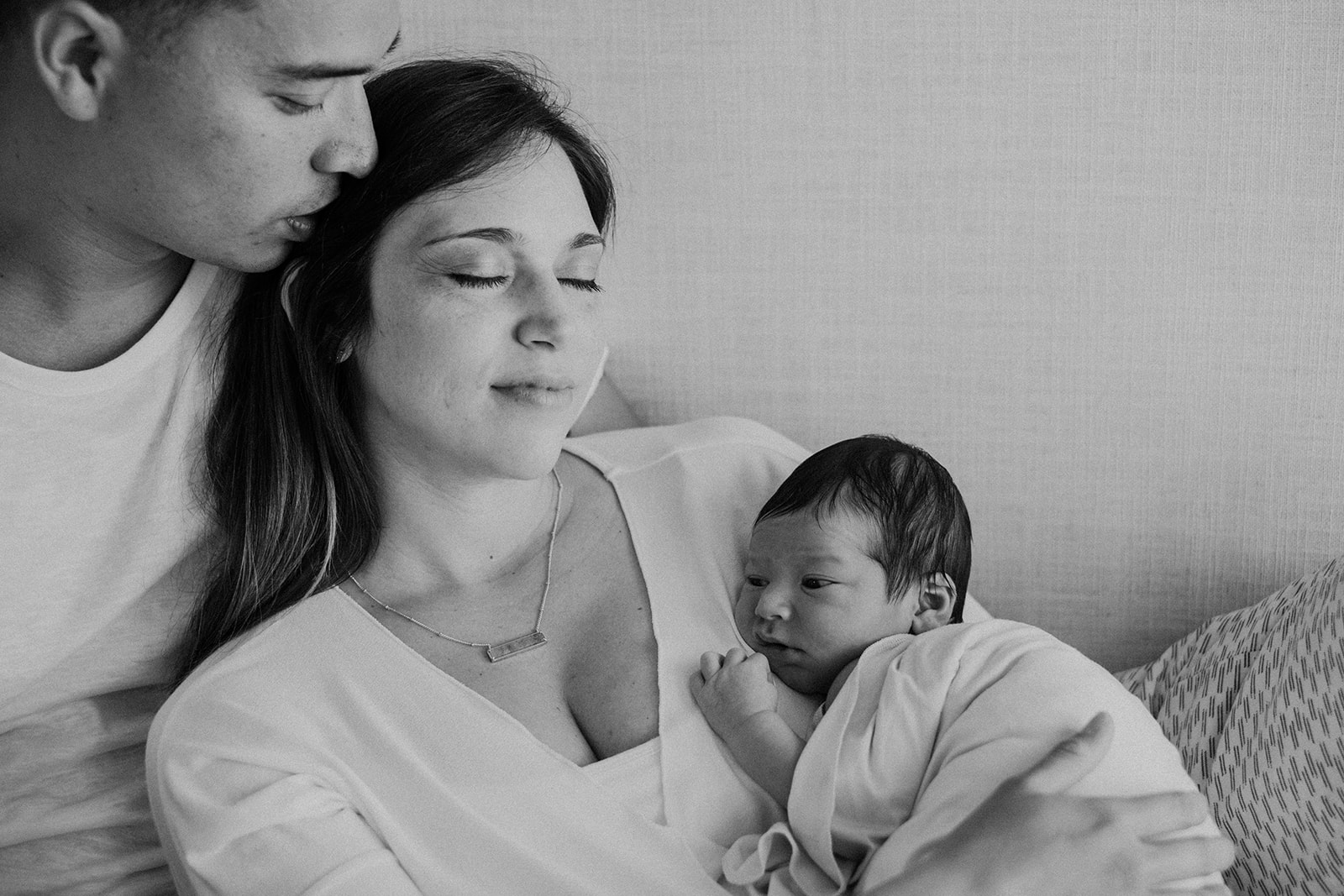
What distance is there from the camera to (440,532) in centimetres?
164

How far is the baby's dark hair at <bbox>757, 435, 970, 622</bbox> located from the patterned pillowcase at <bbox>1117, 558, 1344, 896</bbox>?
1.11 feet

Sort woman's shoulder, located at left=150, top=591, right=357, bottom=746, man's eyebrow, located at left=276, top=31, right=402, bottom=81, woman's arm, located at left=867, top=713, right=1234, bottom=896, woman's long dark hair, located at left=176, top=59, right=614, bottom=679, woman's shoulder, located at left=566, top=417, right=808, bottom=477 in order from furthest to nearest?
woman's shoulder, located at left=566, top=417, right=808, bottom=477
woman's long dark hair, located at left=176, top=59, right=614, bottom=679
woman's shoulder, located at left=150, top=591, right=357, bottom=746
man's eyebrow, located at left=276, top=31, right=402, bottom=81
woman's arm, located at left=867, top=713, right=1234, bottom=896

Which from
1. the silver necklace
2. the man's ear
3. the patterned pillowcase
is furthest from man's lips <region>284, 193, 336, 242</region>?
the patterned pillowcase

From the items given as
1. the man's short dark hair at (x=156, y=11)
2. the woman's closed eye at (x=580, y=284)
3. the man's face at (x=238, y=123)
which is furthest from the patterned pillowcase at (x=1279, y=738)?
the man's short dark hair at (x=156, y=11)

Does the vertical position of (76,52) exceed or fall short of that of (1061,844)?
it exceeds it

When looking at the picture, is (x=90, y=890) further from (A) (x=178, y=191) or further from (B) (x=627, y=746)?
(A) (x=178, y=191)

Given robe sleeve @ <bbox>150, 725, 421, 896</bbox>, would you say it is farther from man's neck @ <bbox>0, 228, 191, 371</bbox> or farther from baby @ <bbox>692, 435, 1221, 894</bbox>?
man's neck @ <bbox>0, 228, 191, 371</bbox>

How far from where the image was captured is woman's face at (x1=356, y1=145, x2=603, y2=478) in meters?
1.48

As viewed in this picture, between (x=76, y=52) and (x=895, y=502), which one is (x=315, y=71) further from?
(x=895, y=502)

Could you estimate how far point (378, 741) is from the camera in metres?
1.45

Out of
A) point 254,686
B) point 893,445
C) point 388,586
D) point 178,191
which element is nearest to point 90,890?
point 254,686

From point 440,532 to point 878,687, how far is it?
0.58 m

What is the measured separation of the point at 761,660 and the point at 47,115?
3.31ft

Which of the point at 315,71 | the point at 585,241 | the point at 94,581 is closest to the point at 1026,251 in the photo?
the point at 585,241
